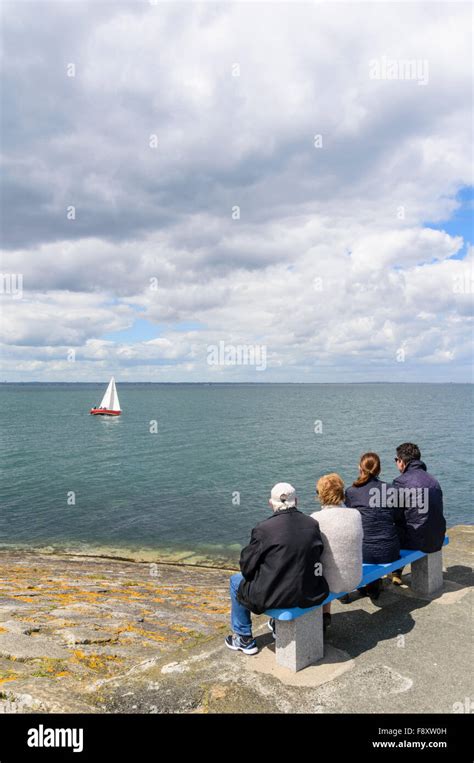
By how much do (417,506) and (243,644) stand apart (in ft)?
10.1

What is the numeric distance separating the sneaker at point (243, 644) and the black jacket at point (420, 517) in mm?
2790

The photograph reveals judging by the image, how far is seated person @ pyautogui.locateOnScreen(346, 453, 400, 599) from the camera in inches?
251

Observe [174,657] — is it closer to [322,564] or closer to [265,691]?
[265,691]

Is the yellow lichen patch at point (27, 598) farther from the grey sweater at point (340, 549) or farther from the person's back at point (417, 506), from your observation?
the person's back at point (417, 506)

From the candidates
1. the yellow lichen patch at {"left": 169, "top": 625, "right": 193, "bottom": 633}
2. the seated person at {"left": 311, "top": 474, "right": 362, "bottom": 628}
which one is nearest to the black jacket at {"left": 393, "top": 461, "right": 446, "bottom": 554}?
the seated person at {"left": 311, "top": 474, "right": 362, "bottom": 628}

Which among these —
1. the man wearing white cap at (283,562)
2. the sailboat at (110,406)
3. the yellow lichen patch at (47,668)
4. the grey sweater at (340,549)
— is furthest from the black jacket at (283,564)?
the sailboat at (110,406)

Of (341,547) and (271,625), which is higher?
(341,547)

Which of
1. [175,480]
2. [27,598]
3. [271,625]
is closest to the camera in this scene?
[271,625]

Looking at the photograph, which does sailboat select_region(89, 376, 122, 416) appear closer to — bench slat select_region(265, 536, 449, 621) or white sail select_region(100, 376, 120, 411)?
white sail select_region(100, 376, 120, 411)

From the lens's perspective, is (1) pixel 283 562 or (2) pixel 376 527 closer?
(1) pixel 283 562

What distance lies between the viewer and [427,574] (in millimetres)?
6980

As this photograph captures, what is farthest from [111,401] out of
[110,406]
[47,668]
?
[47,668]

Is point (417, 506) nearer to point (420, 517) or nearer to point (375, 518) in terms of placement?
point (420, 517)

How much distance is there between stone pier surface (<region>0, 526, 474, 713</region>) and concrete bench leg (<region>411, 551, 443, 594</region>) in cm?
2
